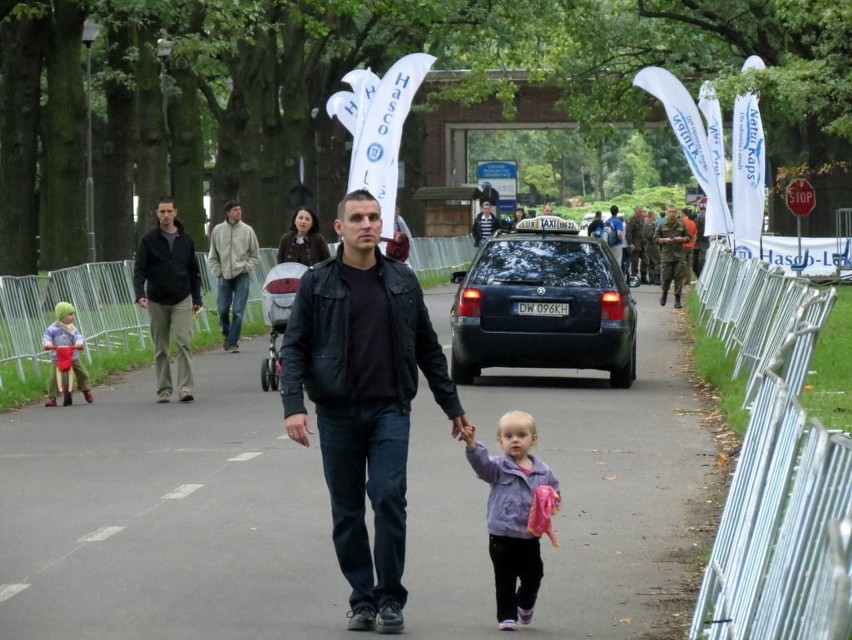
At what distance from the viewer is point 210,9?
26.2 meters

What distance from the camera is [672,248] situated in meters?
31.6

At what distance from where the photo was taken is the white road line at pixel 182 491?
35.1 feet

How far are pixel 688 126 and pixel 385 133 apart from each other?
8.67m

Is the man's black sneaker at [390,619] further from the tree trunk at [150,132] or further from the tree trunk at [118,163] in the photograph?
the tree trunk at [118,163]

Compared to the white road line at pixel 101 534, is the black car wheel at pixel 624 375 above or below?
below

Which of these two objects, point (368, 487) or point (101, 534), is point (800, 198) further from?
point (368, 487)

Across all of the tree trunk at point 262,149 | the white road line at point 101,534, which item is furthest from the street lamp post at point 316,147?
the white road line at point 101,534

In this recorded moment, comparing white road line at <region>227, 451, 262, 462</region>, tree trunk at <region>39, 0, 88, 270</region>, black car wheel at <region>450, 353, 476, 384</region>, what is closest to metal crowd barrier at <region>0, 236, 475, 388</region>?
tree trunk at <region>39, 0, 88, 270</region>

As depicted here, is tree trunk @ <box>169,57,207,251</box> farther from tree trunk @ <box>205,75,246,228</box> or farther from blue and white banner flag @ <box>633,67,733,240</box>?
blue and white banner flag @ <box>633,67,733,240</box>

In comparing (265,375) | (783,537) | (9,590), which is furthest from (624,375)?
(783,537)

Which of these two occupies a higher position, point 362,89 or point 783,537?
point 362,89

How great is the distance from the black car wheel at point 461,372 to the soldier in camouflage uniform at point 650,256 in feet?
80.1

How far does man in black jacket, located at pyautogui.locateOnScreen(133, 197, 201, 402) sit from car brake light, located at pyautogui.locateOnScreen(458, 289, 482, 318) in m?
2.63

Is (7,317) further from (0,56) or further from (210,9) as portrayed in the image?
(0,56)
